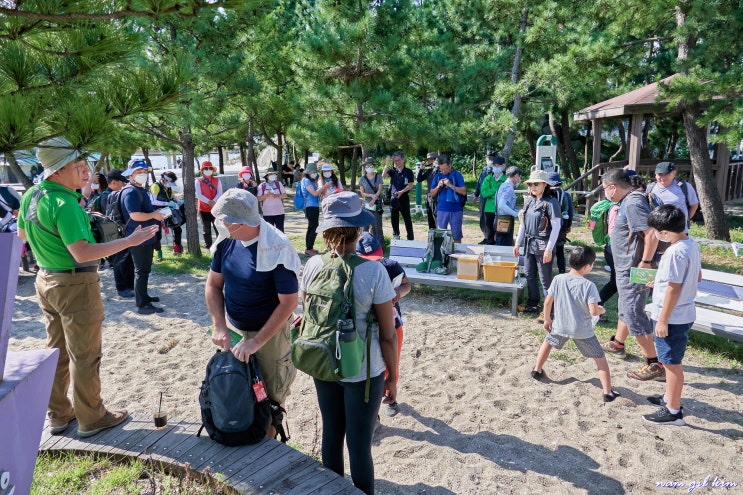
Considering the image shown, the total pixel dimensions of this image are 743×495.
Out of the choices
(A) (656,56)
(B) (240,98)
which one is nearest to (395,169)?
(B) (240,98)

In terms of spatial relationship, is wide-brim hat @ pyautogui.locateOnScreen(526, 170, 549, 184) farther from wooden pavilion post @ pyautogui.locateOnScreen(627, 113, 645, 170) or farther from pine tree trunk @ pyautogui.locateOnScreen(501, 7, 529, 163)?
pine tree trunk @ pyautogui.locateOnScreen(501, 7, 529, 163)

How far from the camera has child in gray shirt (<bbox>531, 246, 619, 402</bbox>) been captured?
158 inches

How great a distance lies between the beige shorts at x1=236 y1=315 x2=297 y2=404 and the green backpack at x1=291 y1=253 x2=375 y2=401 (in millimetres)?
557

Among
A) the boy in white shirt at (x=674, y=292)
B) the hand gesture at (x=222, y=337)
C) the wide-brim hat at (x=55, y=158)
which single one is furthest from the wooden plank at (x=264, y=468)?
the boy in white shirt at (x=674, y=292)

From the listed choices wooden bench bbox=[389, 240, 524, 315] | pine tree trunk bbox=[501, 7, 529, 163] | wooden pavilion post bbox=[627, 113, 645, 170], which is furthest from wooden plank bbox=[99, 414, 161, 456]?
pine tree trunk bbox=[501, 7, 529, 163]

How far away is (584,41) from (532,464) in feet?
33.0

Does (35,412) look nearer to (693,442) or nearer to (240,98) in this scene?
(693,442)

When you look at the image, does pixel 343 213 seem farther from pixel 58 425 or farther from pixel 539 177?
pixel 539 177

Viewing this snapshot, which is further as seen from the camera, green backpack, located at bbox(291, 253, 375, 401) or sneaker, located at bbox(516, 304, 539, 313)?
sneaker, located at bbox(516, 304, 539, 313)

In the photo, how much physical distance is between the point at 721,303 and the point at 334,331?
4310 mm

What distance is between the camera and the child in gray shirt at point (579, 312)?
13.1 feet

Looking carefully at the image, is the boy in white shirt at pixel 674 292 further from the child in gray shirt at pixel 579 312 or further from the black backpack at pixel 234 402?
the black backpack at pixel 234 402

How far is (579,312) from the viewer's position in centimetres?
405

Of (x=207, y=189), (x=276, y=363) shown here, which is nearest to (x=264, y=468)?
(x=276, y=363)
